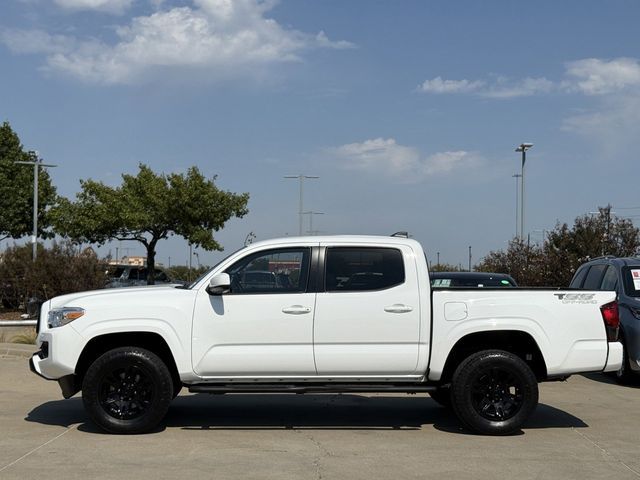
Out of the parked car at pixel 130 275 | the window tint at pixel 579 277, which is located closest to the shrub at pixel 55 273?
the parked car at pixel 130 275

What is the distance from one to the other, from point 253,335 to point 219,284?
601 millimetres

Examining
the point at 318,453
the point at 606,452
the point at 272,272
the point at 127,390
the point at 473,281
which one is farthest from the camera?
the point at 473,281

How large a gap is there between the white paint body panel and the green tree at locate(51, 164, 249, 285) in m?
30.3

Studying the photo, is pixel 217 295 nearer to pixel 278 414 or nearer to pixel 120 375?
pixel 120 375

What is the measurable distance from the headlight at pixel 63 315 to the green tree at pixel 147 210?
98.7 ft

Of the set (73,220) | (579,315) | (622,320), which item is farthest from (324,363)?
(73,220)

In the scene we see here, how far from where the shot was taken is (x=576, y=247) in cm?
2383

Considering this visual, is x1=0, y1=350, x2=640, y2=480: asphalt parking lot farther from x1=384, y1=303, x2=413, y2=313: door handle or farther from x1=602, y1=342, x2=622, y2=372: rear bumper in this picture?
x1=384, y1=303, x2=413, y2=313: door handle

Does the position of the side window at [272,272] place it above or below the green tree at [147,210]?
below

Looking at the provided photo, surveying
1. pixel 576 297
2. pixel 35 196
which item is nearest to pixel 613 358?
pixel 576 297

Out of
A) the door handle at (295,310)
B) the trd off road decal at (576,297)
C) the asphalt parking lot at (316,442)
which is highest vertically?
the trd off road decal at (576,297)

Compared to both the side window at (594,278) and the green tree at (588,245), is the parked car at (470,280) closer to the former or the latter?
the side window at (594,278)

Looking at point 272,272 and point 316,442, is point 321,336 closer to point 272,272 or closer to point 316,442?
point 272,272

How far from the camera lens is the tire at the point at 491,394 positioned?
26.7ft
